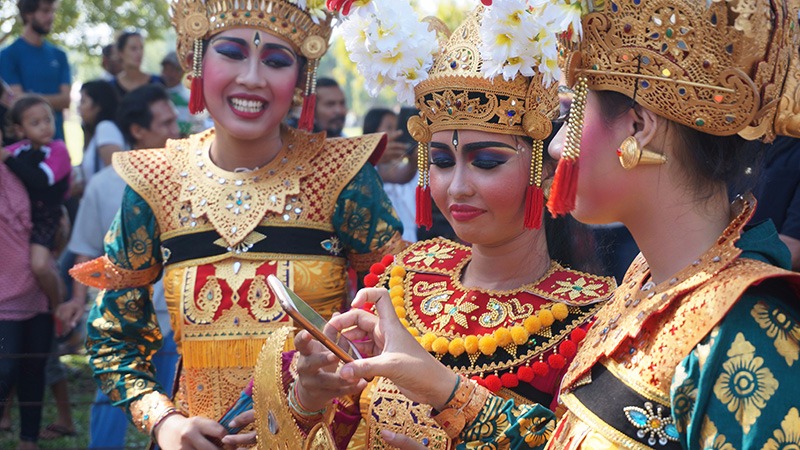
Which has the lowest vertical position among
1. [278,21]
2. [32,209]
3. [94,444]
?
[94,444]

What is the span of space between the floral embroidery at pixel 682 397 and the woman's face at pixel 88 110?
21.6 ft

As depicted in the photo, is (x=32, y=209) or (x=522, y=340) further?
(x=32, y=209)

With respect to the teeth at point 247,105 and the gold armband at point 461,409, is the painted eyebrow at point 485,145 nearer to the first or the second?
the gold armband at point 461,409

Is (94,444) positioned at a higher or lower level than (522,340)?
lower

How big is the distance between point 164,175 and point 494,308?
1448 millimetres

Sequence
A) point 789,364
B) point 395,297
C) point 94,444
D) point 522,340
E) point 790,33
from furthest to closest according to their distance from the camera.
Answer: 1. point 94,444
2. point 395,297
3. point 522,340
4. point 790,33
5. point 789,364

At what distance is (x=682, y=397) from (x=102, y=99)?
6590 mm

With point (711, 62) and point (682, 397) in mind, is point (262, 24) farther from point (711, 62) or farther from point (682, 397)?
point (682, 397)

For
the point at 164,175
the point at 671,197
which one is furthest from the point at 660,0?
the point at 164,175

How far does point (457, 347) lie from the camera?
8.68 ft

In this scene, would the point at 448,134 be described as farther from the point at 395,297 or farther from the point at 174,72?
the point at 174,72

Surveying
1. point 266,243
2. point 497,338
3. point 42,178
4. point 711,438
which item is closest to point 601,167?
point 711,438

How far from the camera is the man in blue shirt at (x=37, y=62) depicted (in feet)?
26.7

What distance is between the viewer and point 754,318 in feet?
5.37
